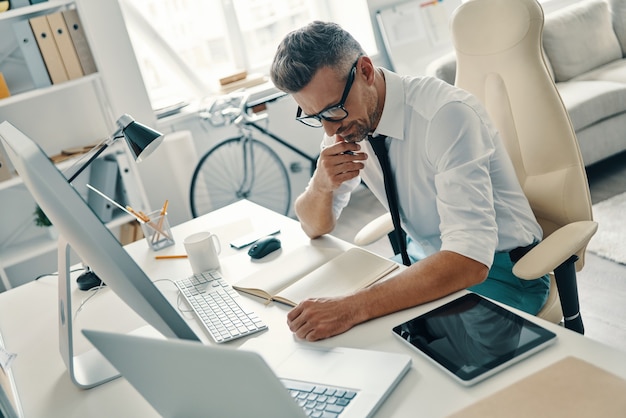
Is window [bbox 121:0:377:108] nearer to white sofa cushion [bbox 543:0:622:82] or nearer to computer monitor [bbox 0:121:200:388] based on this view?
white sofa cushion [bbox 543:0:622:82]

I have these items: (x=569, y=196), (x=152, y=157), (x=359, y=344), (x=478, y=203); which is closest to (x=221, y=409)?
(x=359, y=344)

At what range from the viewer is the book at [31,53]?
2.93m

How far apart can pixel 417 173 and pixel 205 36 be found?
113 inches

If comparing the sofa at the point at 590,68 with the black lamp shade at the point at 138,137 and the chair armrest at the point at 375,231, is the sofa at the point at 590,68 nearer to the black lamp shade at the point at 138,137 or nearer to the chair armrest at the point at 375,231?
the chair armrest at the point at 375,231

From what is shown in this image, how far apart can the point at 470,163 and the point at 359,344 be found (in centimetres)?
47

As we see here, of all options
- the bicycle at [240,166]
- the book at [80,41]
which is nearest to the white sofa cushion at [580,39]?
the bicycle at [240,166]

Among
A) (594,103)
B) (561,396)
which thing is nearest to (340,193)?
(561,396)

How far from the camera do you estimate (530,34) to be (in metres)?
1.65

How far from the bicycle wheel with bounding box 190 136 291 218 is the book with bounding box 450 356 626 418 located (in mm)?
2921

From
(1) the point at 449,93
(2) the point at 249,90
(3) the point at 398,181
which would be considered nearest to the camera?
(1) the point at 449,93

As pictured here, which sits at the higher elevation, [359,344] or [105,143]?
[105,143]

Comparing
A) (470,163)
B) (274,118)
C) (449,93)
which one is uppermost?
(449,93)

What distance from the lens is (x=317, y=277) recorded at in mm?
1430

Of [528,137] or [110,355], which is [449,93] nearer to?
[528,137]
